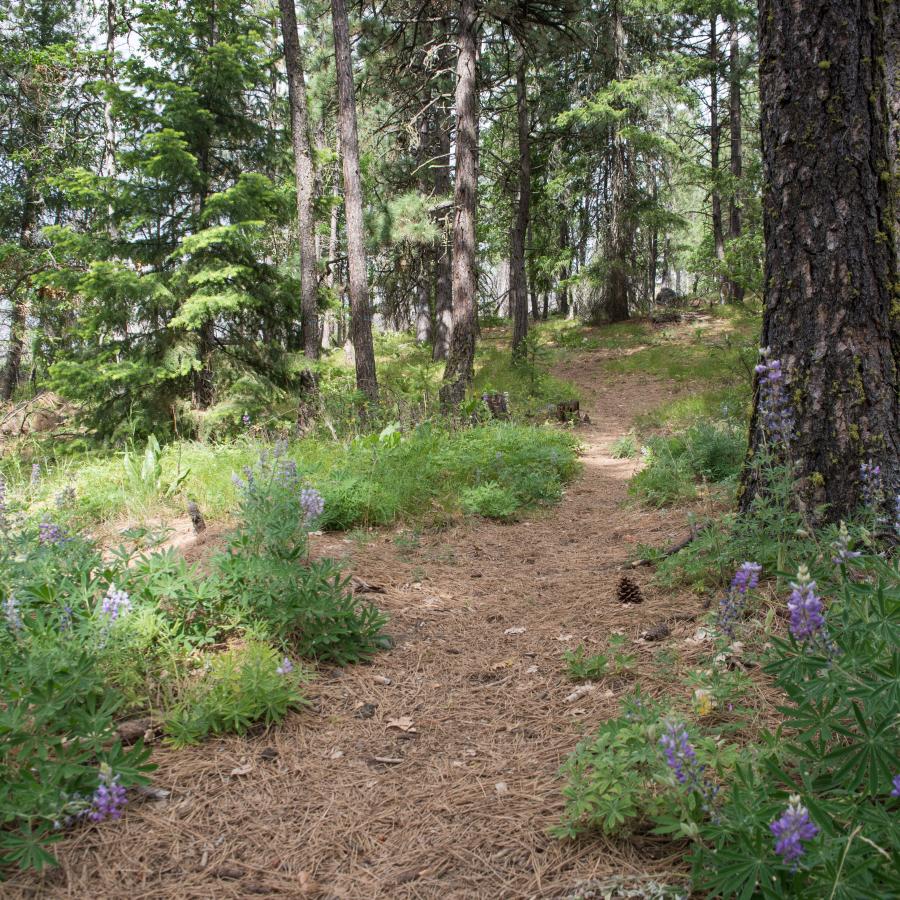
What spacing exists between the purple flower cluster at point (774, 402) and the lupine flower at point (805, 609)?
1.08m

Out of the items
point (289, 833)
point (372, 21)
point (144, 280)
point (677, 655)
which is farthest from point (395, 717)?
point (372, 21)

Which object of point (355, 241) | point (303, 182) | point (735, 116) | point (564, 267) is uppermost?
point (735, 116)

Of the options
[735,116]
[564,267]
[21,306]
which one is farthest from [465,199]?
[735,116]

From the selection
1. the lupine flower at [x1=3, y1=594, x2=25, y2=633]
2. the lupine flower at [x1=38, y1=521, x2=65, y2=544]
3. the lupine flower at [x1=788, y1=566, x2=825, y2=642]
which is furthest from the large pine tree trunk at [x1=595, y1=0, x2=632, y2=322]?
the lupine flower at [x1=3, y1=594, x2=25, y2=633]

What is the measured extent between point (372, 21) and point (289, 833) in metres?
15.0

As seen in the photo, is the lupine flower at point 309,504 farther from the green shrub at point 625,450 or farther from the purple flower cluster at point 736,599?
the green shrub at point 625,450

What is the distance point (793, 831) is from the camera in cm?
122

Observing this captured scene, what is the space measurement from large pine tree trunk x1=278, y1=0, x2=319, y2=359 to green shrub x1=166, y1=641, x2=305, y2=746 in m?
7.43

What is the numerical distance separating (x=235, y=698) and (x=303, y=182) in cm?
924

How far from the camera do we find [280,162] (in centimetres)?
1045

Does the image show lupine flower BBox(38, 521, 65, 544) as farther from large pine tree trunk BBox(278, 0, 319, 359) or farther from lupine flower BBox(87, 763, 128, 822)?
large pine tree trunk BBox(278, 0, 319, 359)

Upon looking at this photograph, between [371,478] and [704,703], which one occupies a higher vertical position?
[371,478]

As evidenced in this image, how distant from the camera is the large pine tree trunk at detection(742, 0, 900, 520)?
2.82 metres

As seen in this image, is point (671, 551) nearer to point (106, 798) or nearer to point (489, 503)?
point (489, 503)
